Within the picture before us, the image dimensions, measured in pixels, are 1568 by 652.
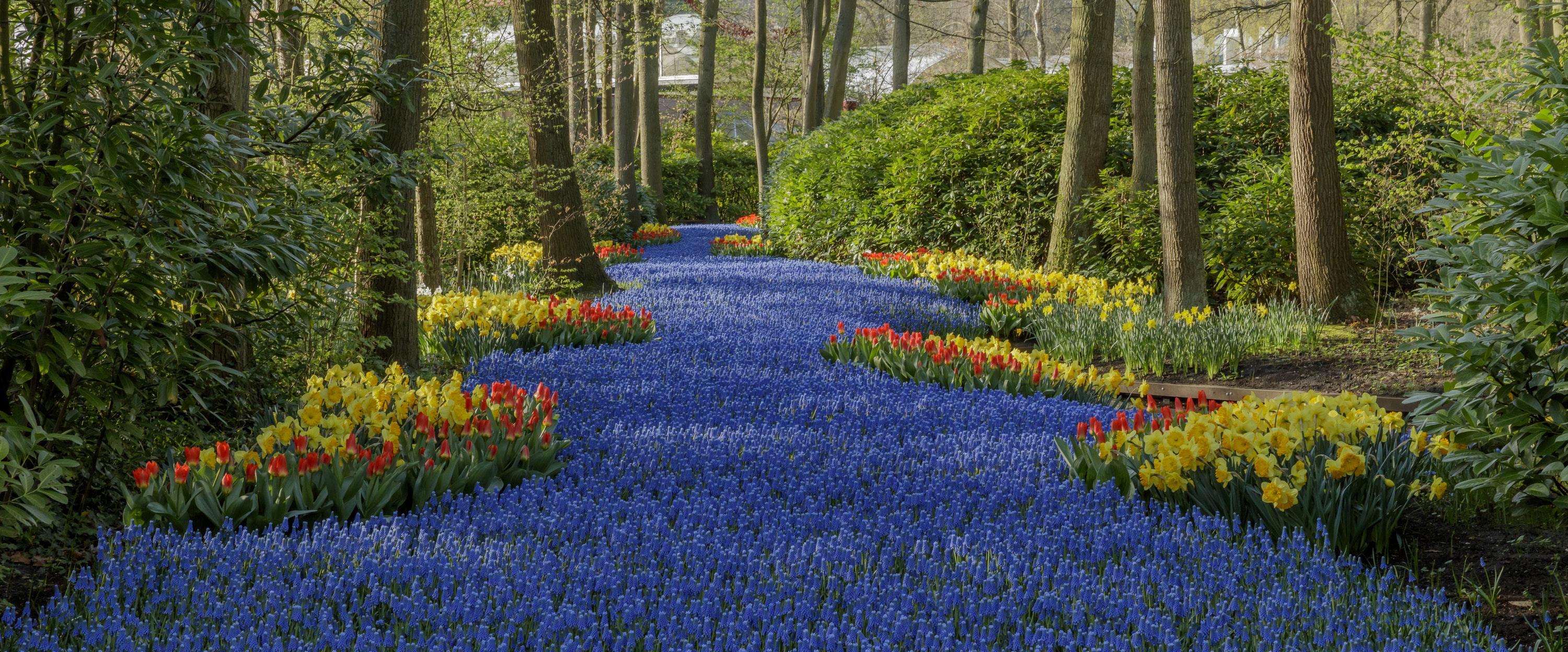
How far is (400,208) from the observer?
531cm

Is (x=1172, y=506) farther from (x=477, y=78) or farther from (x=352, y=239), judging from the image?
(x=477, y=78)

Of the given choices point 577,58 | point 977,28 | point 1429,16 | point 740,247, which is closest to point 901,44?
point 977,28

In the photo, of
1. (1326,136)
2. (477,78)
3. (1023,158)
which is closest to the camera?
(1326,136)

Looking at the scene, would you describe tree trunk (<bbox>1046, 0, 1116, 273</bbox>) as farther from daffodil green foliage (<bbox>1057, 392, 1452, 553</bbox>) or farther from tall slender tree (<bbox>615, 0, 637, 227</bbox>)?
tall slender tree (<bbox>615, 0, 637, 227</bbox>)

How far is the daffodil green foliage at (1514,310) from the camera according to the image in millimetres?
3109

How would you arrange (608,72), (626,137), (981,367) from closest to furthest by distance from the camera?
(981,367) → (626,137) → (608,72)

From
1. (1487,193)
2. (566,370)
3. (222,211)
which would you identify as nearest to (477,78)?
(566,370)

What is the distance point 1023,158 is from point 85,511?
9122 mm

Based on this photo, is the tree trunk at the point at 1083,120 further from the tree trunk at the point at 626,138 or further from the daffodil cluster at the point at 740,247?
the tree trunk at the point at 626,138

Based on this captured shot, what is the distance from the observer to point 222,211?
3.15 m

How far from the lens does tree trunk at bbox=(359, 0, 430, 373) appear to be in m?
5.39

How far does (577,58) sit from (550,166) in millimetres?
12008

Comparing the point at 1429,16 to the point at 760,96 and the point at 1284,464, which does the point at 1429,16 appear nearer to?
the point at 760,96

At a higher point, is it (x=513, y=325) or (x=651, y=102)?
(x=651, y=102)
